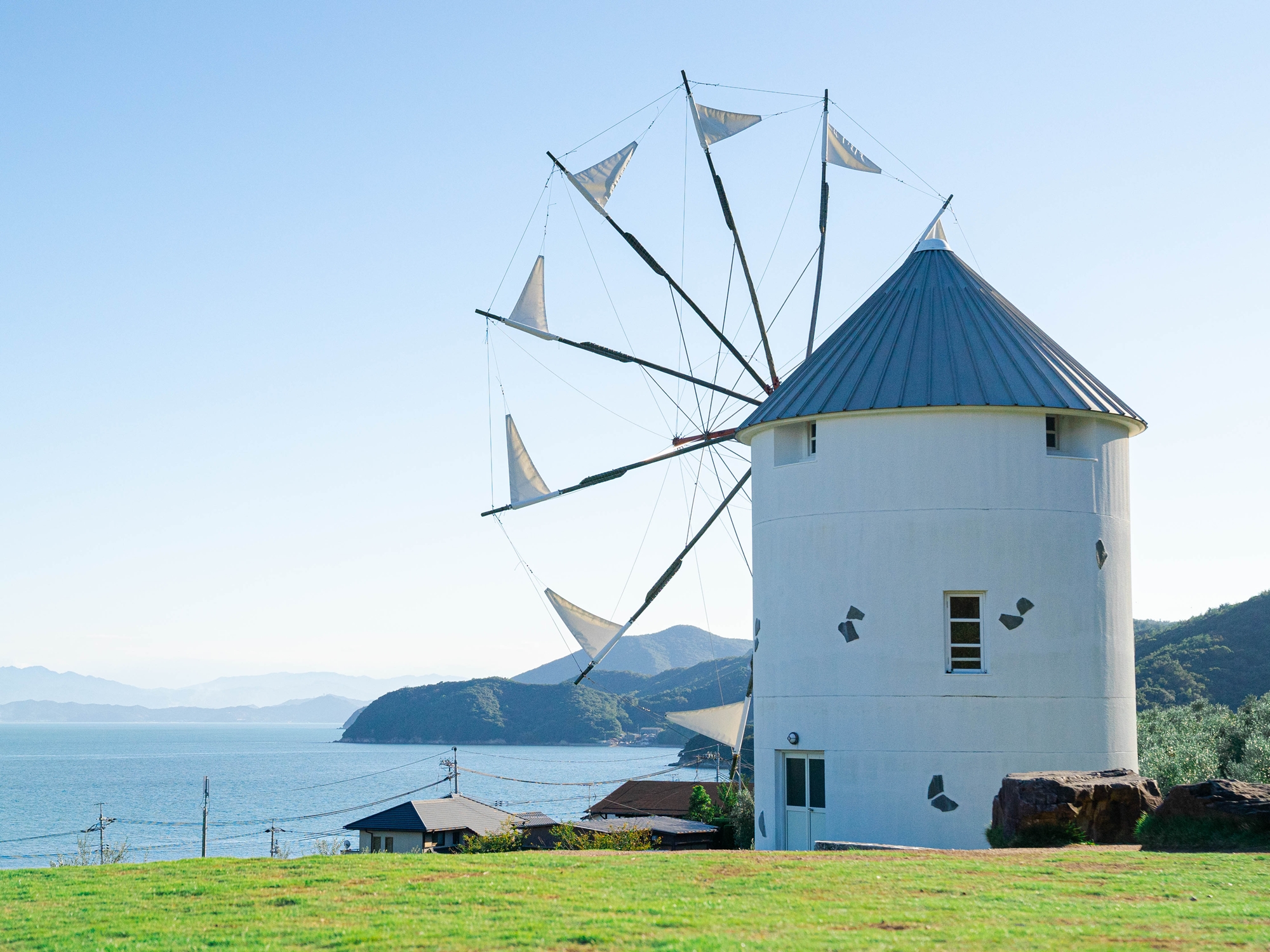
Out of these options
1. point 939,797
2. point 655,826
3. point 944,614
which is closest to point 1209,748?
point 939,797

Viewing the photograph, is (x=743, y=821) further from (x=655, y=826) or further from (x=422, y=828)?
(x=422, y=828)

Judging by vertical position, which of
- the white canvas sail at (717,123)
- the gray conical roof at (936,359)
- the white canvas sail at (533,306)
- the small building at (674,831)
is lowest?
the small building at (674,831)

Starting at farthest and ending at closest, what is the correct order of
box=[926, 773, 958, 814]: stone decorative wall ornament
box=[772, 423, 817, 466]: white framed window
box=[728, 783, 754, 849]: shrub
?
1. box=[728, 783, 754, 849]: shrub
2. box=[772, 423, 817, 466]: white framed window
3. box=[926, 773, 958, 814]: stone decorative wall ornament

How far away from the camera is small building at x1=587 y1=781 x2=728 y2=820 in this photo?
5653cm

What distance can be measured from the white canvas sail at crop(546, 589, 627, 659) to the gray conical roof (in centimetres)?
695

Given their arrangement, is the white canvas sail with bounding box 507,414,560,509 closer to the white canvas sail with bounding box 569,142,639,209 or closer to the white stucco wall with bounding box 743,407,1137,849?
the white canvas sail with bounding box 569,142,639,209

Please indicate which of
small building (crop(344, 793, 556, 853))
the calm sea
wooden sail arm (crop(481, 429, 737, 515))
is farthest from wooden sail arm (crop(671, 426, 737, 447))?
the calm sea

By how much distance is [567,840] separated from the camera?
3566 centimetres

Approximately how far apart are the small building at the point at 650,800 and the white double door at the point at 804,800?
3355 centimetres

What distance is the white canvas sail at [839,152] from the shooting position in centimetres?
2595

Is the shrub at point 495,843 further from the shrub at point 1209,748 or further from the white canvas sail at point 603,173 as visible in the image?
the white canvas sail at point 603,173

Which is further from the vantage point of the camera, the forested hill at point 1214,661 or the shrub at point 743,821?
the forested hill at point 1214,661

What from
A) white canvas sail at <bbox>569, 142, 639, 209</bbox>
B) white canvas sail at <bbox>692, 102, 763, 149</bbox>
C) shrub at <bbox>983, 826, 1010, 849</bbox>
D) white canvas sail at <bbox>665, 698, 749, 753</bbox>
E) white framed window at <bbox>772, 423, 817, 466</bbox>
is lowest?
shrub at <bbox>983, 826, 1010, 849</bbox>

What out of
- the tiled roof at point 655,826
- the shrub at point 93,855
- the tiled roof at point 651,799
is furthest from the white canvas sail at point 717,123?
the tiled roof at point 651,799
